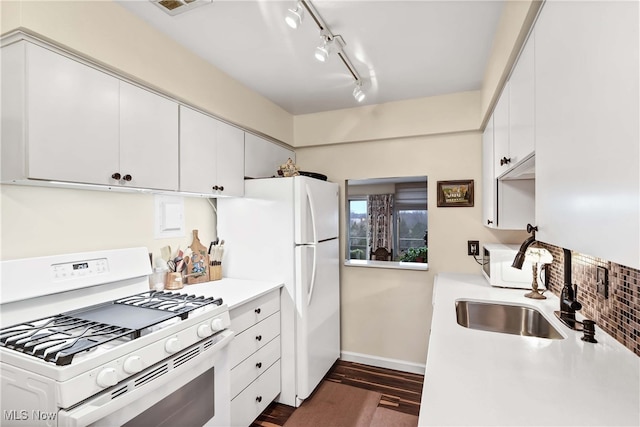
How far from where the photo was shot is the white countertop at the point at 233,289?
1.96 m

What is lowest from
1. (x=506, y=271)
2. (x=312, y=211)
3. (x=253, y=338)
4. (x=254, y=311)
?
(x=253, y=338)

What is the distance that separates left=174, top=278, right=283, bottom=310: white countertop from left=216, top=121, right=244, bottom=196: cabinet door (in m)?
0.67

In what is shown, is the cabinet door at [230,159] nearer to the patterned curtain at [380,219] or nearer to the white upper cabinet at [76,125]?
the white upper cabinet at [76,125]

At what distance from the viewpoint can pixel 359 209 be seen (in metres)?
6.73

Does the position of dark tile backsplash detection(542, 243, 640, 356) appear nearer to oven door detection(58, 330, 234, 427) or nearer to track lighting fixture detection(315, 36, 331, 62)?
track lighting fixture detection(315, 36, 331, 62)

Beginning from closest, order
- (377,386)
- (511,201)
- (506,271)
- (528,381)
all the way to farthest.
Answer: (528,381), (511,201), (506,271), (377,386)

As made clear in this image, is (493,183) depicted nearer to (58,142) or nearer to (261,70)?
(261,70)

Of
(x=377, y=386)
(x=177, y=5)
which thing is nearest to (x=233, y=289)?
(x=377, y=386)

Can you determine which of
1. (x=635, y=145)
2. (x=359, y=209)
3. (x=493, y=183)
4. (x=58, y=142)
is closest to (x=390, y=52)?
(x=493, y=183)

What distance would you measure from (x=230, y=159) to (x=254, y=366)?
4.83 ft

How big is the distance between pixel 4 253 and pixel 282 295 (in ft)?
5.13

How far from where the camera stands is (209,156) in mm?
2188

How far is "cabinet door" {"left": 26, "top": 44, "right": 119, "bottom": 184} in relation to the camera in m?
1.28

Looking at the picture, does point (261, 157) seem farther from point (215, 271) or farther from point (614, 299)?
point (614, 299)
